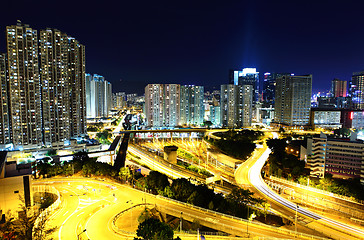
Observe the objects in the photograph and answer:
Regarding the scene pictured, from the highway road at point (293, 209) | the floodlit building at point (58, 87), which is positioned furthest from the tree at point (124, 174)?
the floodlit building at point (58, 87)

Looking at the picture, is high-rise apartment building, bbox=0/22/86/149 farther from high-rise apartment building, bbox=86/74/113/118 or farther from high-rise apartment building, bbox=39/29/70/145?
high-rise apartment building, bbox=86/74/113/118

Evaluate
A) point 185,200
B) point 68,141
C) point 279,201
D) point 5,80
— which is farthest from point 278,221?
point 5,80

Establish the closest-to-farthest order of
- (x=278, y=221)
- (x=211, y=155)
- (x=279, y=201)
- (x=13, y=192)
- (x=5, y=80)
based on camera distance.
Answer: (x=13, y=192) → (x=278, y=221) → (x=279, y=201) → (x=5, y=80) → (x=211, y=155)

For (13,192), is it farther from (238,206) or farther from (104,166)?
(238,206)

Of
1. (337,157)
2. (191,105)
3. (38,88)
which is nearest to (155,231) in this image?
(337,157)

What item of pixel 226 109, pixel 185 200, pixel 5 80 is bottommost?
pixel 185 200

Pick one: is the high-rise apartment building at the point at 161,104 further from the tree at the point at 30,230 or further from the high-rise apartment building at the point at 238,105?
the tree at the point at 30,230
